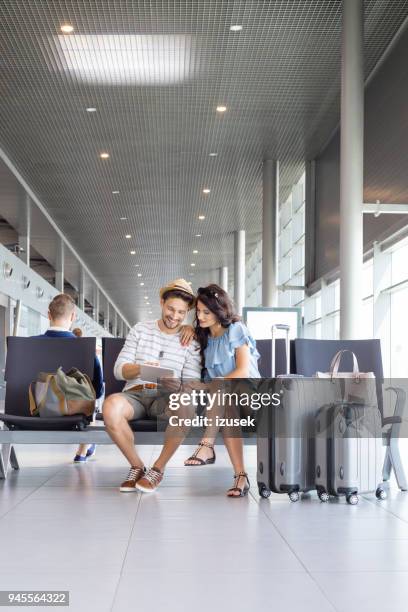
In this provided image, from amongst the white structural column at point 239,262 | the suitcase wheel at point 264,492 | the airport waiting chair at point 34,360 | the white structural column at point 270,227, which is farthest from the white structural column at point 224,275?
the suitcase wheel at point 264,492

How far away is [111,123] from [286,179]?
5160mm

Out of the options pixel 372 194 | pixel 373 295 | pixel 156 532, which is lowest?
pixel 156 532

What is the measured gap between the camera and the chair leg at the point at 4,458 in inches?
213

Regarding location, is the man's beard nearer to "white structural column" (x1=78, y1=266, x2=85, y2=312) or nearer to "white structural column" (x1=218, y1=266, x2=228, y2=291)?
"white structural column" (x1=78, y1=266, x2=85, y2=312)

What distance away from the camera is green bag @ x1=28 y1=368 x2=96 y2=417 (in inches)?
207

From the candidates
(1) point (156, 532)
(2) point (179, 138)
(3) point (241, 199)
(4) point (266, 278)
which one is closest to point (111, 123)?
(2) point (179, 138)

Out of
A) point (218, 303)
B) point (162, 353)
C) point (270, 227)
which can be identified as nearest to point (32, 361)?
point (162, 353)

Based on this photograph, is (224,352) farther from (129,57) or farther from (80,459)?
(129,57)

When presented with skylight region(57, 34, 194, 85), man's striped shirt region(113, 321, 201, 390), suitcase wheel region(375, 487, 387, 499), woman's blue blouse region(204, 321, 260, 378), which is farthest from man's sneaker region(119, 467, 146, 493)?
skylight region(57, 34, 194, 85)

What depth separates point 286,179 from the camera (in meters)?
18.0

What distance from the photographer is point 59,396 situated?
17.3ft

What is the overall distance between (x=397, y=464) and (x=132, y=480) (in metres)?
1.53

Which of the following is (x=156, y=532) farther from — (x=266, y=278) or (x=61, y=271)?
(x=61, y=271)

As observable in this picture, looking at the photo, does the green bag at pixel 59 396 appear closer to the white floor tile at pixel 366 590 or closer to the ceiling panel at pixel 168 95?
the white floor tile at pixel 366 590
